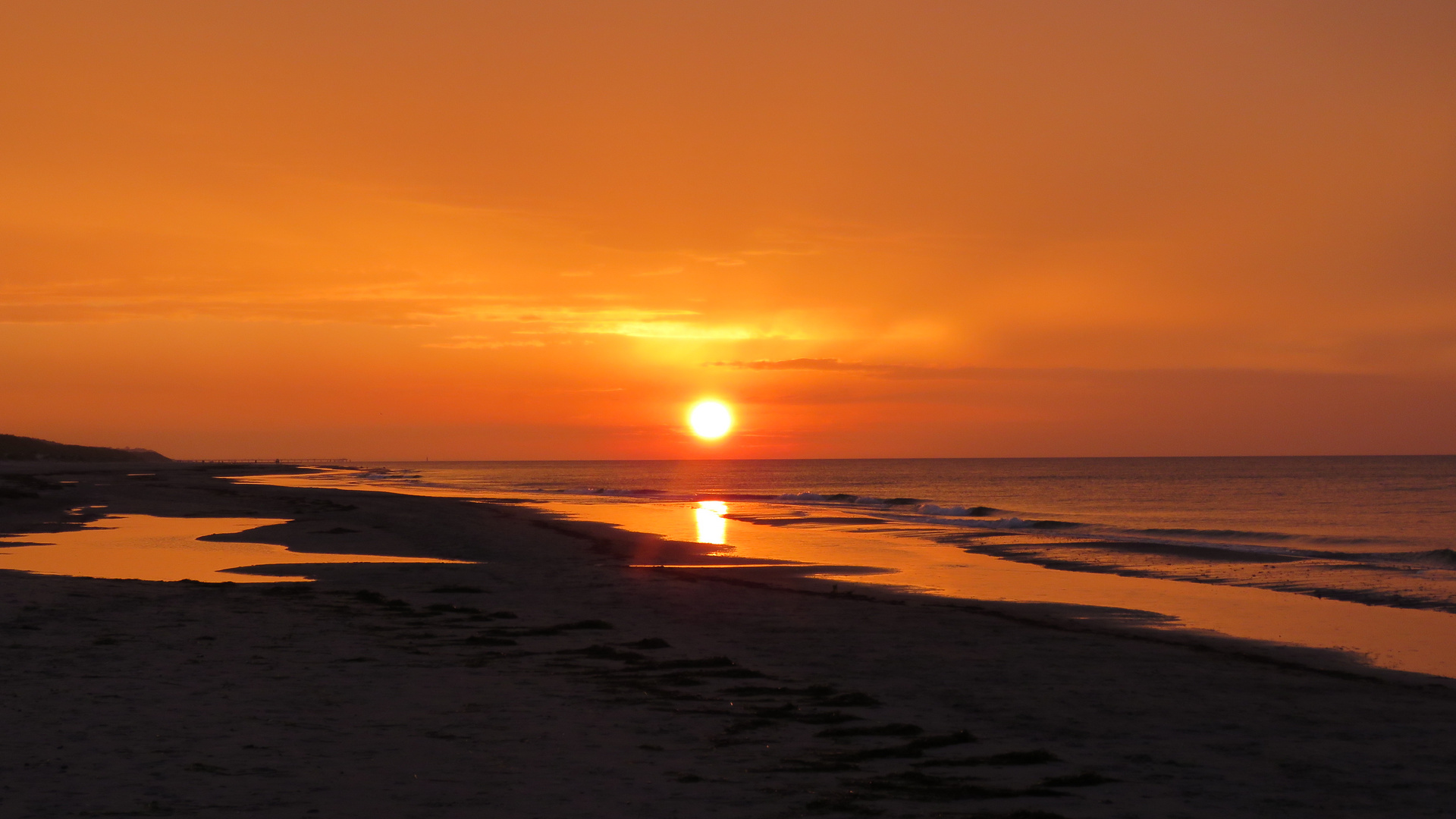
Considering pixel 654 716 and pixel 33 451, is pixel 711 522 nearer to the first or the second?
pixel 654 716

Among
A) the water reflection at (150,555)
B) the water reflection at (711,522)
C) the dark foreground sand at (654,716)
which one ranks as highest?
A: the dark foreground sand at (654,716)

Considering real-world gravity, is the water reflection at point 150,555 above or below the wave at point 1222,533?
below

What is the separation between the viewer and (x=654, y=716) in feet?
35.8

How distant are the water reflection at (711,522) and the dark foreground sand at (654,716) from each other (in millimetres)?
21762

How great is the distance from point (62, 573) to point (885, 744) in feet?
70.6

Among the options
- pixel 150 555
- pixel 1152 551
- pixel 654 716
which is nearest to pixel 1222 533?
pixel 1152 551

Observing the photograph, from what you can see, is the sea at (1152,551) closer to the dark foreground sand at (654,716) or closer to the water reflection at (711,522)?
the water reflection at (711,522)

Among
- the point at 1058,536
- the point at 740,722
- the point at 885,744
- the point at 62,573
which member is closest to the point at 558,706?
the point at 740,722

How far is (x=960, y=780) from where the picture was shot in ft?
28.7

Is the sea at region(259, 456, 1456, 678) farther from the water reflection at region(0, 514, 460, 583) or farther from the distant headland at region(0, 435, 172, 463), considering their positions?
the distant headland at region(0, 435, 172, 463)

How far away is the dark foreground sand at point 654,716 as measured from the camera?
8.11 metres

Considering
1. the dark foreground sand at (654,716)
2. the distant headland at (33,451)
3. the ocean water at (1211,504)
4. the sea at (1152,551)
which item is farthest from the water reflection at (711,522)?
the distant headland at (33,451)

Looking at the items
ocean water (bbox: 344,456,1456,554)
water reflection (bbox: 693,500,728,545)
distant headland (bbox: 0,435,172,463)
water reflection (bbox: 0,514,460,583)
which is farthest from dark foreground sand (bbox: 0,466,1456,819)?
distant headland (bbox: 0,435,172,463)

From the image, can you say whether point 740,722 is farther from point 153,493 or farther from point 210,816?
point 153,493
